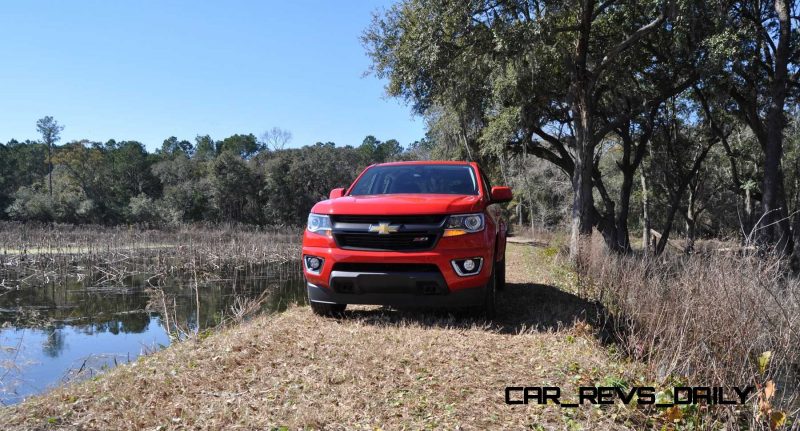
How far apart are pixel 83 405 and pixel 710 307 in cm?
462

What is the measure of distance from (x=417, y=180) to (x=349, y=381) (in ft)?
10.2

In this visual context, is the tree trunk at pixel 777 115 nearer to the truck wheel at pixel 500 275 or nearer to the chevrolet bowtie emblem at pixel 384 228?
the truck wheel at pixel 500 275

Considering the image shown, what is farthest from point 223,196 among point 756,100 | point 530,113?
point 756,100

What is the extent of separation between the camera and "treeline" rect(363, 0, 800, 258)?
42.9ft

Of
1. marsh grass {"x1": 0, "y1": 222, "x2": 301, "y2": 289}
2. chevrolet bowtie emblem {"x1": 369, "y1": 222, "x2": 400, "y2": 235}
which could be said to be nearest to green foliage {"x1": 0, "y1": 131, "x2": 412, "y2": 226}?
marsh grass {"x1": 0, "y1": 222, "x2": 301, "y2": 289}

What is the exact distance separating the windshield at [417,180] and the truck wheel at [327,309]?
53.3 inches

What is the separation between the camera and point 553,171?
41.3 m

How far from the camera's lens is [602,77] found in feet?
53.2

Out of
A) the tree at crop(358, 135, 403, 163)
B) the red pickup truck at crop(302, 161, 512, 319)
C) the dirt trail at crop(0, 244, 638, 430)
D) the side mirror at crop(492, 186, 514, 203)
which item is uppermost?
the tree at crop(358, 135, 403, 163)

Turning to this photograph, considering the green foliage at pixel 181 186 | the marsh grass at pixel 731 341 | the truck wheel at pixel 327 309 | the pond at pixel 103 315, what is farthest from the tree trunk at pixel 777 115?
the green foliage at pixel 181 186

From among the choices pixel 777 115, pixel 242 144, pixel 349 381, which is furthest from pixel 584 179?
pixel 242 144

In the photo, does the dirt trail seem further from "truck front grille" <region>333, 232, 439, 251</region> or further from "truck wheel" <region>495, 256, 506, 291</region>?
"truck wheel" <region>495, 256, 506, 291</region>

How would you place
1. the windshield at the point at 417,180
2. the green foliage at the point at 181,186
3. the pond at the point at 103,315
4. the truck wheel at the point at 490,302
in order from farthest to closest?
the green foliage at the point at 181,186
the pond at the point at 103,315
the windshield at the point at 417,180
the truck wheel at the point at 490,302

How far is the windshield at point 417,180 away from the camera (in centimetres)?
624
